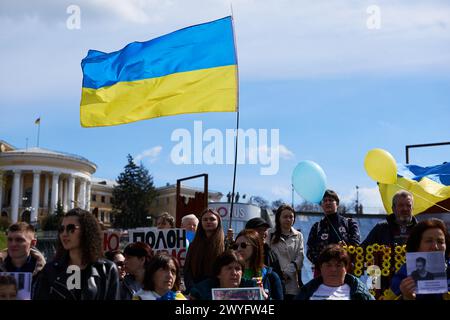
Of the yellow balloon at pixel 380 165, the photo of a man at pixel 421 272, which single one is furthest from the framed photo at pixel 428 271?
the yellow balloon at pixel 380 165

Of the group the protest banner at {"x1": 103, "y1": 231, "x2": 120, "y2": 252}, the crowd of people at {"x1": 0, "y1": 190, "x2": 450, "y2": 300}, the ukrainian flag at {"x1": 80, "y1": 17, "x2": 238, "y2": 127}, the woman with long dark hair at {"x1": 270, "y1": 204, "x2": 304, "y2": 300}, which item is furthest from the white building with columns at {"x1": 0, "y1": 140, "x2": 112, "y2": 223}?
the crowd of people at {"x1": 0, "y1": 190, "x2": 450, "y2": 300}

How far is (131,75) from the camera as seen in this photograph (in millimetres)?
9430

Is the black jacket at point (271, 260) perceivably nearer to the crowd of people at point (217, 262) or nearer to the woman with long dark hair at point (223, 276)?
the crowd of people at point (217, 262)

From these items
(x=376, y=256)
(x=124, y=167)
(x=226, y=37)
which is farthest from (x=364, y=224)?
(x=124, y=167)

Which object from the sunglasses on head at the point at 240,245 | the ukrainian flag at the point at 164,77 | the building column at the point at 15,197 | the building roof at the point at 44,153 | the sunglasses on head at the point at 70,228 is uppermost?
the building roof at the point at 44,153

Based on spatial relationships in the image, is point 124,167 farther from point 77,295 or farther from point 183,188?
point 77,295

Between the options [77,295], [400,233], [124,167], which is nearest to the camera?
[77,295]

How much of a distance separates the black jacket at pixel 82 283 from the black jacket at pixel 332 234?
3.41 meters

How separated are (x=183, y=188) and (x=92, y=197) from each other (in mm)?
15963

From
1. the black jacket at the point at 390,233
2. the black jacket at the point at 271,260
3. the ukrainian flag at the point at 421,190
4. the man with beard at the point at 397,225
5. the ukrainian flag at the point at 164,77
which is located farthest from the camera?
the ukrainian flag at the point at 421,190

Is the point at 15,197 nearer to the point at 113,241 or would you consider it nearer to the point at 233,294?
the point at 113,241

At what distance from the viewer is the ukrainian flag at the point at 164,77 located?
9141mm

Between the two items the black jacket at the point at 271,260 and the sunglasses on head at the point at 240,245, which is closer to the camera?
the sunglasses on head at the point at 240,245

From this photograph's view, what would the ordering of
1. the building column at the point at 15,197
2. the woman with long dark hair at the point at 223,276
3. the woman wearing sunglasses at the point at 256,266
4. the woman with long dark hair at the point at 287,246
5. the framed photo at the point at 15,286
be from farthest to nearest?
the building column at the point at 15,197 → the woman with long dark hair at the point at 287,246 → the woman wearing sunglasses at the point at 256,266 → the woman with long dark hair at the point at 223,276 → the framed photo at the point at 15,286
